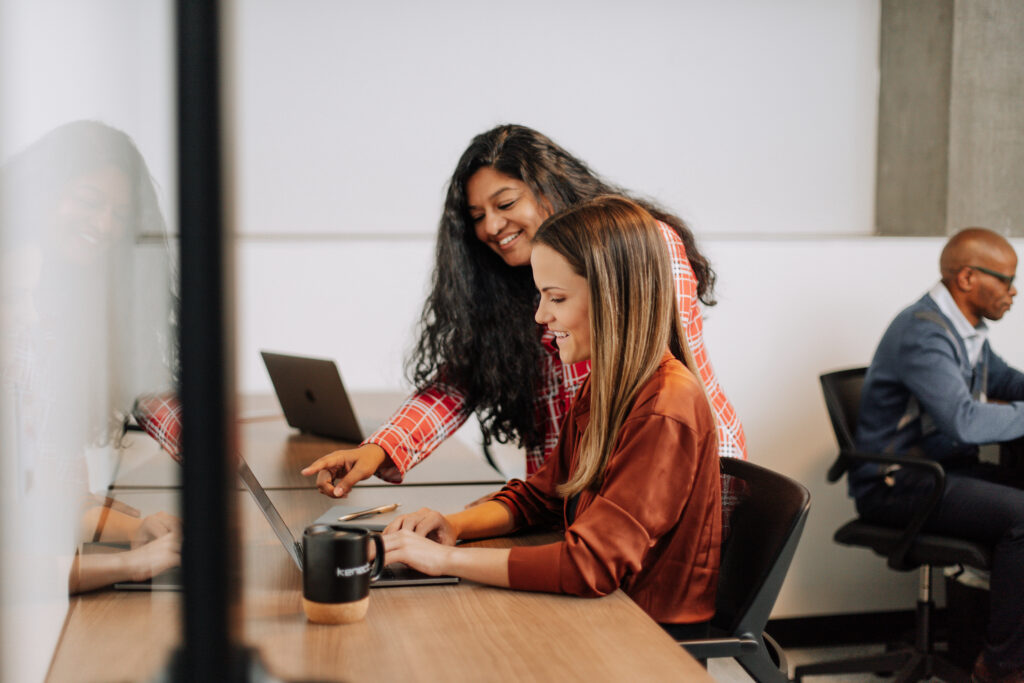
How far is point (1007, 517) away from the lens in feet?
6.98

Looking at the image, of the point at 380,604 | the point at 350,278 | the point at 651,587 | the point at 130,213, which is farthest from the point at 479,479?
the point at 130,213

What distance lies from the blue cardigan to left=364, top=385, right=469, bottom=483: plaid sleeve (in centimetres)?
127

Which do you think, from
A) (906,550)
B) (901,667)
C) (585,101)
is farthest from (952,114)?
(901,667)

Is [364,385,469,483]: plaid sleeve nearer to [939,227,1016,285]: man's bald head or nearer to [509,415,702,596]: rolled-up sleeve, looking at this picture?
[509,415,702,596]: rolled-up sleeve

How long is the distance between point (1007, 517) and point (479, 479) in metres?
1.36

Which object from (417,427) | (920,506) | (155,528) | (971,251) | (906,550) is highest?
(971,251)

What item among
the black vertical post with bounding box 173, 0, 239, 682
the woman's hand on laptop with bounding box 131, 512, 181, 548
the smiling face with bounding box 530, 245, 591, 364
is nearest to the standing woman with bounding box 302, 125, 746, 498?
the smiling face with bounding box 530, 245, 591, 364

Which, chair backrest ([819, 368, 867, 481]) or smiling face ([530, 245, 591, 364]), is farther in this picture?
chair backrest ([819, 368, 867, 481])

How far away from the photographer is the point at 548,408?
1662 millimetres

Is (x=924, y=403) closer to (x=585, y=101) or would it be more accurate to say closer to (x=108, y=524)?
(x=585, y=101)

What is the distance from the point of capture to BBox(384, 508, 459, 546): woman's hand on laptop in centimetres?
114

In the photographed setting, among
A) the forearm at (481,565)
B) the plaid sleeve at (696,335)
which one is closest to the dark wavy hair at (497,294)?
the plaid sleeve at (696,335)

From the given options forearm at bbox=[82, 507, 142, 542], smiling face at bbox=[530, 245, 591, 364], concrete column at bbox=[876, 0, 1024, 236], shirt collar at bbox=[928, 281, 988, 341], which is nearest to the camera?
forearm at bbox=[82, 507, 142, 542]

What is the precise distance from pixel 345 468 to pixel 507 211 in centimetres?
54
